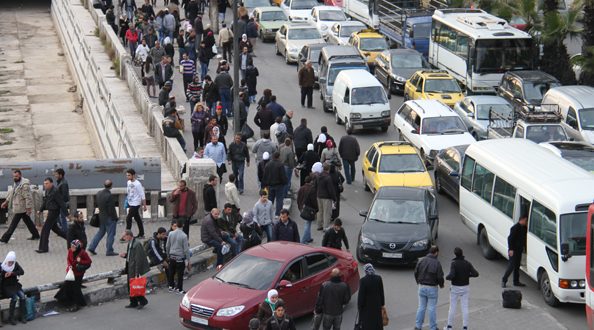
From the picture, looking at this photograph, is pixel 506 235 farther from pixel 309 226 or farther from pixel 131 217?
pixel 131 217

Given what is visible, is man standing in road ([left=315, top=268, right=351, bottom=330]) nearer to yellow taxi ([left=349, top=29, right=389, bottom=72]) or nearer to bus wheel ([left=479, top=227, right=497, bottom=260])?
bus wheel ([left=479, top=227, right=497, bottom=260])

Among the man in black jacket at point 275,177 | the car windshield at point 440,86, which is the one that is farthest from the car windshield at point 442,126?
the man in black jacket at point 275,177

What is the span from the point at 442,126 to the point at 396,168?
13.5 feet

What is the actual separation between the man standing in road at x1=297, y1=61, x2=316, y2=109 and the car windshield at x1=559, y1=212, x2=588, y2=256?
60.0 feet

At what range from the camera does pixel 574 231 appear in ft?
74.2

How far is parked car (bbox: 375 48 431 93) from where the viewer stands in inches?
1657

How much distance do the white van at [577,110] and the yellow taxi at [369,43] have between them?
10.8 m

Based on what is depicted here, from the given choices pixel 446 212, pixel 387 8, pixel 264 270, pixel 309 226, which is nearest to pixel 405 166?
pixel 446 212

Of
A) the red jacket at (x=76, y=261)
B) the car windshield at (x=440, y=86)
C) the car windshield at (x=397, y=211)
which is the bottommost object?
the car windshield at (x=440, y=86)

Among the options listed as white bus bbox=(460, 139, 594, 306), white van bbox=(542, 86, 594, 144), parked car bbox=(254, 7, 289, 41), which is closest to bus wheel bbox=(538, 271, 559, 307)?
white bus bbox=(460, 139, 594, 306)

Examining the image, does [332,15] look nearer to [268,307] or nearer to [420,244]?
[420,244]

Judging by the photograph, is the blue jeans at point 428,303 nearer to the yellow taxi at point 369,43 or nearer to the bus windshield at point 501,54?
the bus windshield at point 501,54

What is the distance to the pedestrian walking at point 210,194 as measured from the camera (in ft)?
86.1

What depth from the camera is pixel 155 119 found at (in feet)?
110
